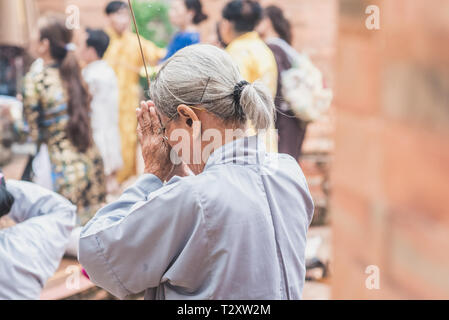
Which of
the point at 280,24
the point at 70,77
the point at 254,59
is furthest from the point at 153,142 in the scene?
the point at 280,24

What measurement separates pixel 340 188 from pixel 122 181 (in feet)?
13.1

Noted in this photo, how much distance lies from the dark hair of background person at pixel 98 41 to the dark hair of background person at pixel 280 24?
1384 mm

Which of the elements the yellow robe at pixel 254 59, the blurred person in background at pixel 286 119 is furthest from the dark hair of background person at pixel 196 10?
the yellow robe at pixel 254 59

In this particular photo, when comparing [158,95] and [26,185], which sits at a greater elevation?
[158,95]

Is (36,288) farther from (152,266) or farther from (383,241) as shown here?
(383,241)

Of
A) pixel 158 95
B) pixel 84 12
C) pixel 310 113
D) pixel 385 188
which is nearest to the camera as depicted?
pixel 385 188

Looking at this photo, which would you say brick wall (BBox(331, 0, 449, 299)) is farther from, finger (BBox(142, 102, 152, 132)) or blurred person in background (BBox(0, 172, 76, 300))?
blurred person in background (BBox(0, 172, 76, 300))

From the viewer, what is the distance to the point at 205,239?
128cm

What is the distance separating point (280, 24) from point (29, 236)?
9.35 feet

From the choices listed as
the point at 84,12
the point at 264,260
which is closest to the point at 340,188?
the point at 264,260

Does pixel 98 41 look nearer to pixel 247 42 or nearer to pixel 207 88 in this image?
pixel 247 42

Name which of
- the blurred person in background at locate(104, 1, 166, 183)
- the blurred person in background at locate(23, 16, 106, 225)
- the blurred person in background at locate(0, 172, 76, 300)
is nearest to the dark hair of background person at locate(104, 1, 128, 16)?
the blurred person in background at locate(104, 1, 166, 183)
